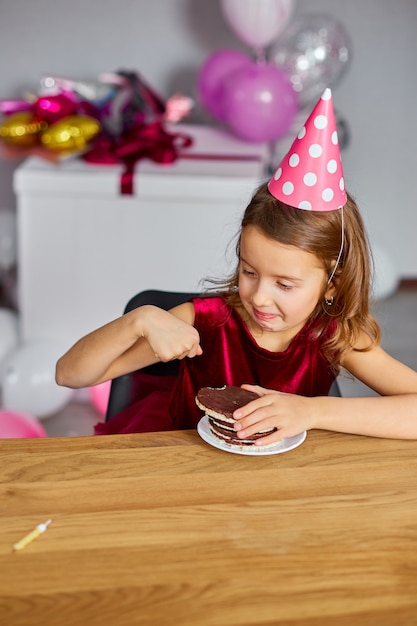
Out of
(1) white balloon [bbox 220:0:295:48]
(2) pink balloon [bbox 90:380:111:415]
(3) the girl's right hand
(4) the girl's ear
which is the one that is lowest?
A: (2) pink balloon [bbox 90:380:111:415]

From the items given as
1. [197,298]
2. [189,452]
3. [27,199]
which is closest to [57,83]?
[27,199]

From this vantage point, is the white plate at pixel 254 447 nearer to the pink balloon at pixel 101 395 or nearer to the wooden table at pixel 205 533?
the wooden table at pixel 205 533

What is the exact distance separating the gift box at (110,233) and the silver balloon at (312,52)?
498 mm

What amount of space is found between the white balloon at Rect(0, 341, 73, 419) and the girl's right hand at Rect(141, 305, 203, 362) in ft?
4.64

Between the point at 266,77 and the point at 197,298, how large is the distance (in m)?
1.75

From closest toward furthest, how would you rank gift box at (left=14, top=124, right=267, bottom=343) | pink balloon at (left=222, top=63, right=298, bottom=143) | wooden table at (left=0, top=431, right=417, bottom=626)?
wooden table at (left=0, top=431, right=417, bottom=626) < gift box at (left=14, top=124, right=267, bottom=343) < pink balloon at (left=222, top=63, right=298, bottom=143)

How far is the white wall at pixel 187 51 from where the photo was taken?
140 inches

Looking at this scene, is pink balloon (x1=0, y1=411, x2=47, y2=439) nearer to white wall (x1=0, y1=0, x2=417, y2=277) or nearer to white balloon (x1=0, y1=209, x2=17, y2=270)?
white balloon (x1=0, y1=209, x2=17, y2=270)

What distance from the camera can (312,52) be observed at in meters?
3.27

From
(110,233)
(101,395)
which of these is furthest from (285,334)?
(110,233)

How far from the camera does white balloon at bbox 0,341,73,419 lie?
8.73 feet

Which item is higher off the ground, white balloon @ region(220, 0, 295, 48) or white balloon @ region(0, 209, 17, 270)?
white balloon @ region(220, 0, 295, 48)

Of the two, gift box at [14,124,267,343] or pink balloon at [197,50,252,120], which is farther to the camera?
pink balloon at [197,50,252,120]

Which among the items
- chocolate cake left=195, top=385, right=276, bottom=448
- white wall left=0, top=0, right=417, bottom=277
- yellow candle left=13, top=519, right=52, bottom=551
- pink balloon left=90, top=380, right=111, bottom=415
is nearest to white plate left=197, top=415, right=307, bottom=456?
chocolate cake left=195, top=385, right=276, bottom=448
